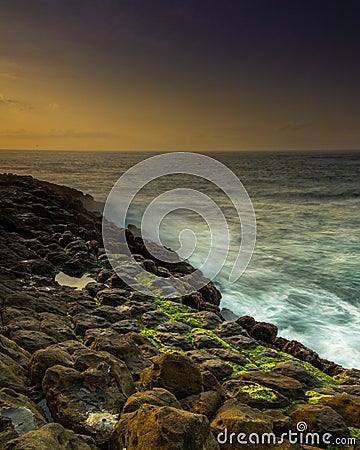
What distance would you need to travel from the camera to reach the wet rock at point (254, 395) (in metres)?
4.92

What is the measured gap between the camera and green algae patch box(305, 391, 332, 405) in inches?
207

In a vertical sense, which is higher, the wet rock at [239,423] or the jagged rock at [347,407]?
the wet rock at [239,423]

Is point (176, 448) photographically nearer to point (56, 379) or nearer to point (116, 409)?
point (116, 409)

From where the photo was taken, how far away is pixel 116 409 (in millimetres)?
4012

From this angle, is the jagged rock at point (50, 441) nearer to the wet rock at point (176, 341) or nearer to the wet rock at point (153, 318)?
the wet rock at point (176, 341)

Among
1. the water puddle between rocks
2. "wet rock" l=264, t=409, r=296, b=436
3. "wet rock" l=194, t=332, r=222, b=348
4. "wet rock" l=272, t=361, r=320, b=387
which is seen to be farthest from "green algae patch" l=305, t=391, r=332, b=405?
the water puddle between rocks

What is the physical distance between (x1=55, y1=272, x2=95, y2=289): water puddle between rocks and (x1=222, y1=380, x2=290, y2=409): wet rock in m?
5.04

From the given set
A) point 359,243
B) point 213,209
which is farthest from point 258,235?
point 213,209

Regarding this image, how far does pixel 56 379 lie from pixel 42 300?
11.6 ft

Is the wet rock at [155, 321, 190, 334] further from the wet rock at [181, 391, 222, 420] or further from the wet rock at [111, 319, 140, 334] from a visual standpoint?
the wet rock at [181, 391, 222, 420]

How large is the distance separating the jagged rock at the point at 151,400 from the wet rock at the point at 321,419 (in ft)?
5.49

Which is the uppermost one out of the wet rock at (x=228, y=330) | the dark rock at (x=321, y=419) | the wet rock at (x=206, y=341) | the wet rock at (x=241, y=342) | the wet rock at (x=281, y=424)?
the wet rock at (x=281, y=424)

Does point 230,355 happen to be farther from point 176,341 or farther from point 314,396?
point 314,396

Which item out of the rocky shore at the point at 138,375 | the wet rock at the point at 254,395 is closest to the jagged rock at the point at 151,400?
the rocky shore at the point at 138,375
